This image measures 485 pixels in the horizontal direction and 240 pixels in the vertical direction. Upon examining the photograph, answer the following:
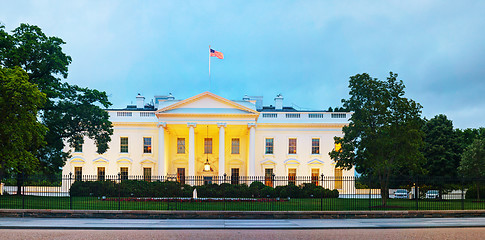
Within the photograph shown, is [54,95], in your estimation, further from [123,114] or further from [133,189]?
[123,114]

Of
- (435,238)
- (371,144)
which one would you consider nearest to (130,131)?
(371,144)

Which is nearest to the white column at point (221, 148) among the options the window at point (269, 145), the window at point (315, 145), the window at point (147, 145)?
the window at point (269, 145)

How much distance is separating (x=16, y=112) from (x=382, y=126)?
21.6 metres

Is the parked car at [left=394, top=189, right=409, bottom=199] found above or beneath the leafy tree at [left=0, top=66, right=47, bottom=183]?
beneath

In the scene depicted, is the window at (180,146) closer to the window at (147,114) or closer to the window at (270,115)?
the window at (147,114)

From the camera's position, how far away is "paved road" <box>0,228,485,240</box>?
44.8 ft

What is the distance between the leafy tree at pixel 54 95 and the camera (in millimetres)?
30656

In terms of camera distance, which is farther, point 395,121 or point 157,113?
point 157,113

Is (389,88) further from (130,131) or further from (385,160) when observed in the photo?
(130,131)

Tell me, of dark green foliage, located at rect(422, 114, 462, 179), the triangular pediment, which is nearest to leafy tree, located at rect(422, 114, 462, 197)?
dark green foliage, located at rect(422, 114, 462, 179)

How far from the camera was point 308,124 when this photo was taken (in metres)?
52.8

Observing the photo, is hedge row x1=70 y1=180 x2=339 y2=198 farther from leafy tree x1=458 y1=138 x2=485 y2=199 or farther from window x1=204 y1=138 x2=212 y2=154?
window x1=204 y1=138 x2=212 y2=154

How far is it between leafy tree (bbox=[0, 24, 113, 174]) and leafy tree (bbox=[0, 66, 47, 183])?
21.3 ft

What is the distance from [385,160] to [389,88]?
4.73m
